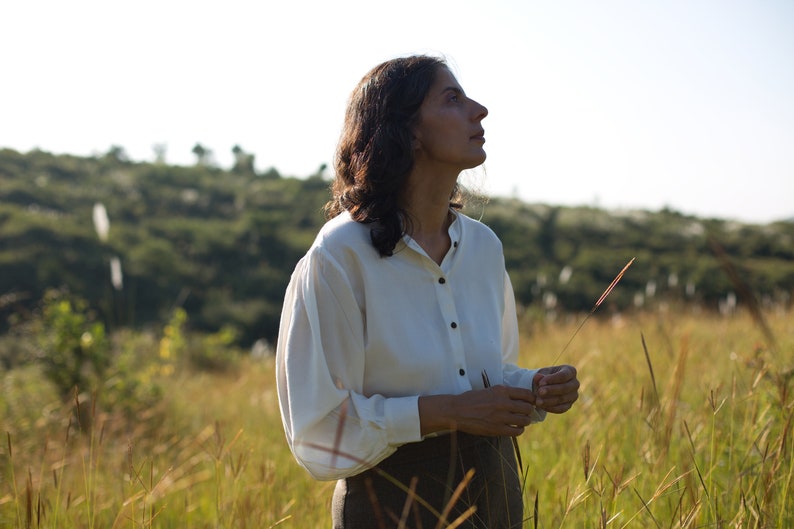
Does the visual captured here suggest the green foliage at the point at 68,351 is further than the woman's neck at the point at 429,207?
Yes

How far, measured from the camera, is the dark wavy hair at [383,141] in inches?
78.6

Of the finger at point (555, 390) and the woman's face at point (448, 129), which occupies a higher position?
the woman's face at point (448, 129)

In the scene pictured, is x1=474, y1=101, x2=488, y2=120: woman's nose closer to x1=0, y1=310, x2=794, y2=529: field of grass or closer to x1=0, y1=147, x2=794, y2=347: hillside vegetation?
x1=0, y1=310, x2=794, y2=529: field of grass

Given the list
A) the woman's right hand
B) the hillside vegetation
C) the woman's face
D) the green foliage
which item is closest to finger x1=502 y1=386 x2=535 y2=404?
the woman's right hand

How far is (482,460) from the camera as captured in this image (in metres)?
1.94

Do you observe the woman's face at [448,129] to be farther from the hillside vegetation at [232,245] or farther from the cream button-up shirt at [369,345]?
the hillside vegetation at [232,245]

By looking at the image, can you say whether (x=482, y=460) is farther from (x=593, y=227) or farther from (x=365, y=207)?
(x=593, y=227)

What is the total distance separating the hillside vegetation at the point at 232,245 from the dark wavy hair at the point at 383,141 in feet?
37.2

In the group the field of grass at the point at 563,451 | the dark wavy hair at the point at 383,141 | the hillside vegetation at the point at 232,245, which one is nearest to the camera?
the dark wavy hair at the point at 383,141

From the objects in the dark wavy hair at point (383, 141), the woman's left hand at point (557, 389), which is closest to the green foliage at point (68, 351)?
the dark wavy hair at point (383, 141)

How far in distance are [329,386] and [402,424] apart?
189 millimetres

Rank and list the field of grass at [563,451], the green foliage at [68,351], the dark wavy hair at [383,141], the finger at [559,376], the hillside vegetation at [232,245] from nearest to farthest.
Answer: the finger at [559,376]
the dark wavy hair at [383,141]
the field of grass at [563,451]
the green foliage at [68,351]
the hillside vegetation at [232,245]

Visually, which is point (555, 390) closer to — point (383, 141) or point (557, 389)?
point (557, 389)

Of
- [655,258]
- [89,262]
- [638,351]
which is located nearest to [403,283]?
[638,351]
